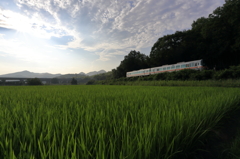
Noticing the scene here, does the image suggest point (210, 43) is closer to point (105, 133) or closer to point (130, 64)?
point (130, 64)

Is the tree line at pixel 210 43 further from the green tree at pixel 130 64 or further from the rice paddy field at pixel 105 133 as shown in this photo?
the rice paddy field at pixel 105 133

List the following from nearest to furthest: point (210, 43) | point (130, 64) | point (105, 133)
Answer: point (105, 133) → point (210, 43) → point (130, 64)

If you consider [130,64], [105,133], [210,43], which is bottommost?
[105,133]

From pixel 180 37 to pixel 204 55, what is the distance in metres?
8.02

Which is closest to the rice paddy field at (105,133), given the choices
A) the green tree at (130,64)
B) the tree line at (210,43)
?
the tree line at (210,43)

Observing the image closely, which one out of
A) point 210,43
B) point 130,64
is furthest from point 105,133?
point 130,64

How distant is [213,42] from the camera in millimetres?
26422

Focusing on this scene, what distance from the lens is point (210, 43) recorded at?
27.4 metres

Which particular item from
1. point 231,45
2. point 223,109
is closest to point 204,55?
point 231,45

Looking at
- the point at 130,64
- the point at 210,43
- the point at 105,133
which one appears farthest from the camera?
the point at 130,64

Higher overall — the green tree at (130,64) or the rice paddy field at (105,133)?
the green tree at (130,64)

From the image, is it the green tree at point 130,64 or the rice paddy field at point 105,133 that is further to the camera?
the green tree at point 130,64

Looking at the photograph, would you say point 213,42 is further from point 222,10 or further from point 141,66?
point 141,66

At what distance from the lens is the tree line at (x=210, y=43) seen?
23.1 meters
